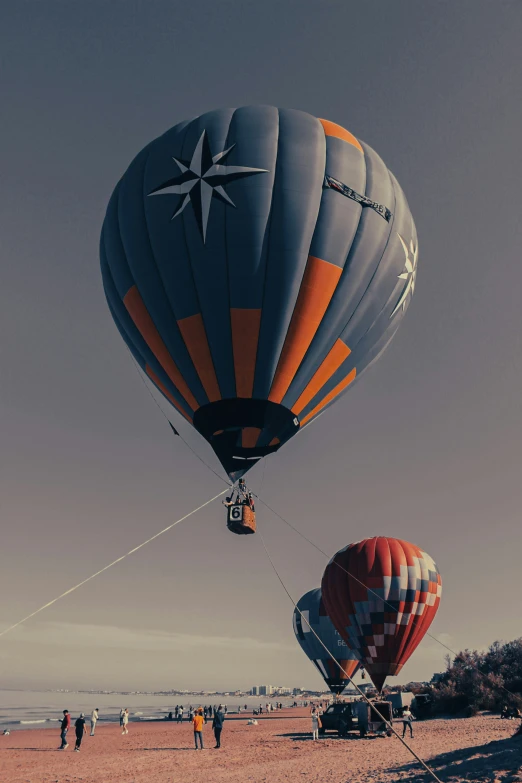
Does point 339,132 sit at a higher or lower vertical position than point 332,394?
higher

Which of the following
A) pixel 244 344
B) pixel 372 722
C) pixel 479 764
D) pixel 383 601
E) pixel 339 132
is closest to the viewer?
pixel 479 764

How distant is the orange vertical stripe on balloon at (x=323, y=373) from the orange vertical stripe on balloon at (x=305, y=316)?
944 mm

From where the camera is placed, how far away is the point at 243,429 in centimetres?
1891

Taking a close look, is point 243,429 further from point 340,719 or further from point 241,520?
point 340,719

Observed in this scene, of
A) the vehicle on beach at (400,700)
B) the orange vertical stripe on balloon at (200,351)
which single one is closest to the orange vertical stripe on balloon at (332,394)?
the orange vertical stripe on balloon at (200,351)

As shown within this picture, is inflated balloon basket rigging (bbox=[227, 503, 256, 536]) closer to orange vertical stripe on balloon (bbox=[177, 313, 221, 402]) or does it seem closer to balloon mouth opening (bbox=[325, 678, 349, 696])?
orange vertical stripe on balloon (bbox=[177, 313, 221, 402])

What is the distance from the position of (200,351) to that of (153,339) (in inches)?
89.6

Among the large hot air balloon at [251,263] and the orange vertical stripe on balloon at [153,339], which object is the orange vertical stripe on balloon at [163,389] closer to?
the large hot air balloon at [251,263]

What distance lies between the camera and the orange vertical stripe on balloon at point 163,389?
20672 millimetres

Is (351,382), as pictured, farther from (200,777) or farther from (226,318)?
(200,777)

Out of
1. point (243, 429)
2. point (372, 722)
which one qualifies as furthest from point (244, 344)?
point (372, 722)

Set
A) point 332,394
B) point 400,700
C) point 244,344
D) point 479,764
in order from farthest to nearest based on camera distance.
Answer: point 400,700 → point 332,394 → point 244,344 → point 479,764

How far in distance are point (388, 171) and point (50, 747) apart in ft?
104

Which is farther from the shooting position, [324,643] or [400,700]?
[324,643]
